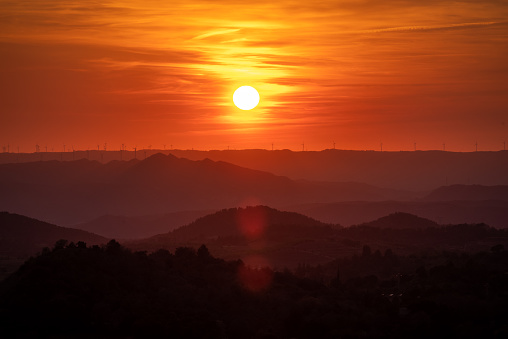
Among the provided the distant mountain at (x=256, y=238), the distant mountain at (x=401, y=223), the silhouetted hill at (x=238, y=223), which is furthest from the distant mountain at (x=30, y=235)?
the distant mountain at (x=401, y=223)

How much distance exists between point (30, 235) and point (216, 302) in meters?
100

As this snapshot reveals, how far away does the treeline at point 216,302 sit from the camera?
203 ft

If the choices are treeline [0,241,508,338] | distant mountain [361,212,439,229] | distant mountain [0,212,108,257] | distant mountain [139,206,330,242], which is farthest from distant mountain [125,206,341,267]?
treeline [0,241,508,338]

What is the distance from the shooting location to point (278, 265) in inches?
4988

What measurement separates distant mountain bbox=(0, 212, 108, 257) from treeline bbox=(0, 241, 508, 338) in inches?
2702

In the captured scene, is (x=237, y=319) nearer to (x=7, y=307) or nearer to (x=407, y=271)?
(x=7, y=307)

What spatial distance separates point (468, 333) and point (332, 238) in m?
86.9

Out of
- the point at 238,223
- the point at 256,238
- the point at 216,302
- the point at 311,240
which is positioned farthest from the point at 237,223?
the point at 216,302

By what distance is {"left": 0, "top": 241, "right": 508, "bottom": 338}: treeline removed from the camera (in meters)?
62.0

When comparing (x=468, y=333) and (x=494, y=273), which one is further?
(x=494, y=273)

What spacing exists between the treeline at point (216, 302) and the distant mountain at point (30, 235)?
2702 inches

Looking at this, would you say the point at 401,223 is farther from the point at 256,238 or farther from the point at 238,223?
the point at 256,238

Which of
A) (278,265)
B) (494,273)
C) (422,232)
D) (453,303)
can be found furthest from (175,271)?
(422,232)

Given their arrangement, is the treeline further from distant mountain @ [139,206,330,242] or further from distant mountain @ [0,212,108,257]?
distant mountain @ [139,206,330,242]
